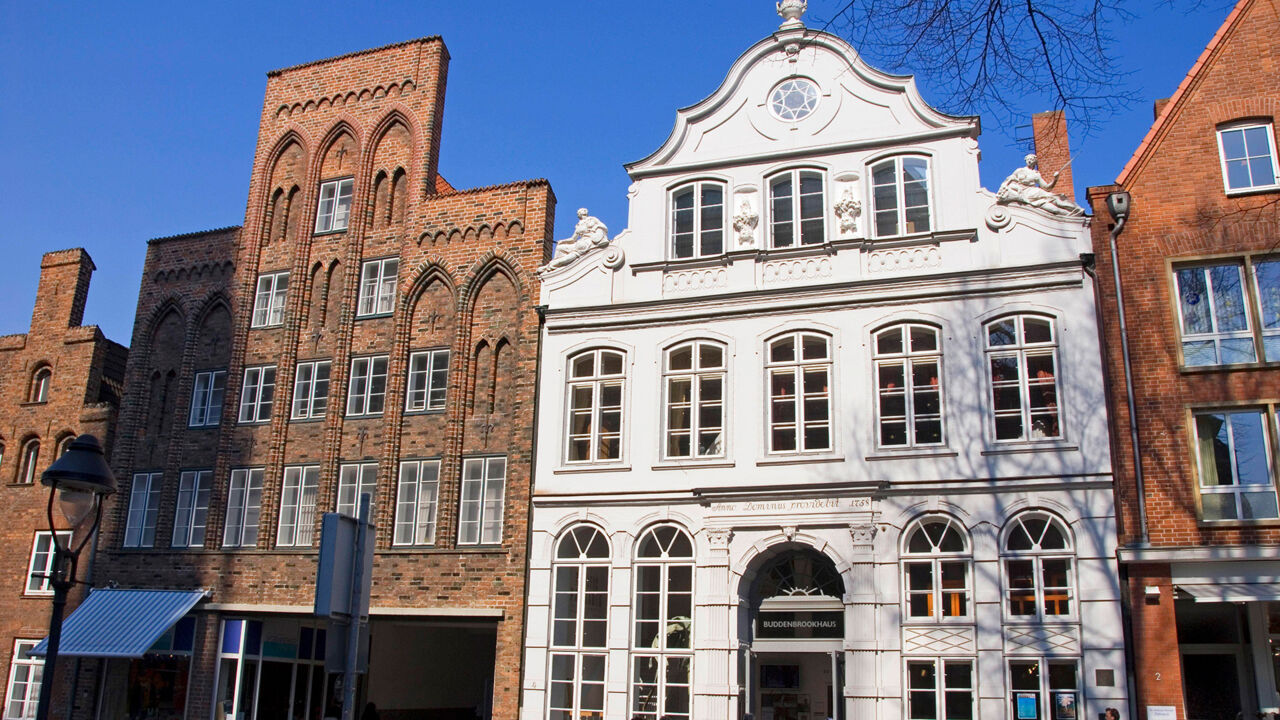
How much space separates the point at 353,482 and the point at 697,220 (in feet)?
29.1

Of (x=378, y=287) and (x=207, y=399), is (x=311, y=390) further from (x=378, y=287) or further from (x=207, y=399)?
(x=207, y=399)

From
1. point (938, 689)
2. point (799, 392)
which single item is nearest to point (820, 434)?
point (799, 392)

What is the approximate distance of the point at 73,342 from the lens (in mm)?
26750

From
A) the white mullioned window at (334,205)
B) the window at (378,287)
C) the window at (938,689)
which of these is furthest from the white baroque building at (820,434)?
the white mullioned window at (334,205)

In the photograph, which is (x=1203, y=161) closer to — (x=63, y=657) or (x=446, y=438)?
(x=446, y=438)

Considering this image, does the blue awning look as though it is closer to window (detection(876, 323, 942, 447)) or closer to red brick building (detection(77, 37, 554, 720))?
red brick building (detection(77, 37, 554, 720))

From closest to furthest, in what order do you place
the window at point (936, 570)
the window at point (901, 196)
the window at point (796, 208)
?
the window at point (936, 570) → the window at point (901, 196) → the window at point (796, 208)

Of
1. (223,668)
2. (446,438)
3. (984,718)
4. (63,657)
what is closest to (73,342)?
(63,657)

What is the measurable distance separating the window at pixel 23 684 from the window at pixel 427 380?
1051 centimetres

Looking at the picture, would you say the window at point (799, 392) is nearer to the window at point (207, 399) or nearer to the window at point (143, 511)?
the window at point (207, 399)

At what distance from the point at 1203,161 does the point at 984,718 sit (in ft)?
31.8

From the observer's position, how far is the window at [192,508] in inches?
926

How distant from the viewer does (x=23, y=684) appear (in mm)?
24297

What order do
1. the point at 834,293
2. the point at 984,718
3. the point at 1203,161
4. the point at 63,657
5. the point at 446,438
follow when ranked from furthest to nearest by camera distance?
the point at 63,657 → the point at 446,438 → the point at 834,293 → the point at 1203,161 → the point at 984,718
